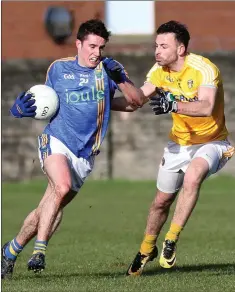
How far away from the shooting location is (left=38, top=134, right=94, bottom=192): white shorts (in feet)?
36.2

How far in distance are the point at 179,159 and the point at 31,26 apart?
20.7 meters

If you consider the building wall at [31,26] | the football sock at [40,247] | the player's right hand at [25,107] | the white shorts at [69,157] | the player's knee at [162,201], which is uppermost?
the player's right hand at [25,107]

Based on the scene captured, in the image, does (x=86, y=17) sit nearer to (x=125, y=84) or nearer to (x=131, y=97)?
(x=131, y=97)

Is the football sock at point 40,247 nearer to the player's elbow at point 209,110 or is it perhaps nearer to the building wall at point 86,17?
the player's elbow at point 209,110

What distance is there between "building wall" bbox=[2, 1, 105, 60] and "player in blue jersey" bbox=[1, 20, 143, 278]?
2000cm

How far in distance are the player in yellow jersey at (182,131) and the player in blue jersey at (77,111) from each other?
379 millimetres

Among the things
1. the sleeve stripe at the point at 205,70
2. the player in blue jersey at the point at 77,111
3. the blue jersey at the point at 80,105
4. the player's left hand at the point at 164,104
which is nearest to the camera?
the player's left hand at the point at 164,104

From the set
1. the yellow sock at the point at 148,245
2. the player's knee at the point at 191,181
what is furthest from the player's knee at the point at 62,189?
the yellow sock at the point at 148,245

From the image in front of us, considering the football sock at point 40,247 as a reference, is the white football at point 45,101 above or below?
above

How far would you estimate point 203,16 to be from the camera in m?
31.9

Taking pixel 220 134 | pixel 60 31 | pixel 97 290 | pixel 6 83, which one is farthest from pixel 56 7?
pixel 97 290

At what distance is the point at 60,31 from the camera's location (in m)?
31.5

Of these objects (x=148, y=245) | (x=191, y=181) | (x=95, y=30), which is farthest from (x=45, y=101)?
(x=148, y=245)

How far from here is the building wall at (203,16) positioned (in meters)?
31.5
